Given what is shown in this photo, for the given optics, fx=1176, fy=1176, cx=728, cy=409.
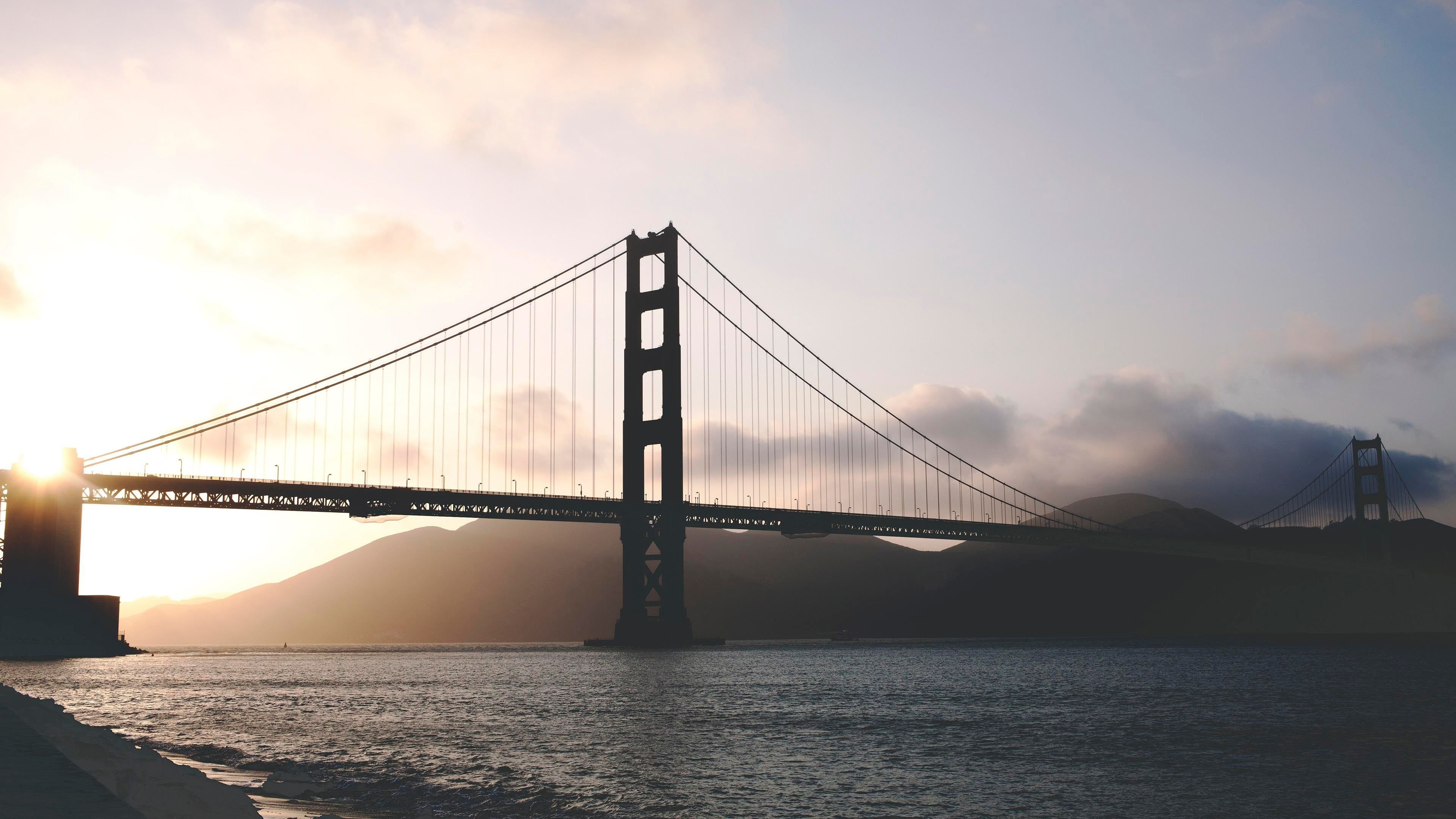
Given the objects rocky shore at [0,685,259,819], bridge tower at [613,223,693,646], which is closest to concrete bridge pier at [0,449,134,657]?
bridge tower at [613,223,693,646]

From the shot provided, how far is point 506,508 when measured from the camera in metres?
88.6

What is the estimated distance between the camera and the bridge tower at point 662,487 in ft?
275

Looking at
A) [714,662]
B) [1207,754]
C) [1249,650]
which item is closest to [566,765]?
[1207,754]

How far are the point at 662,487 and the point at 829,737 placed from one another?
55.7m

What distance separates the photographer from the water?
19266 millimetres

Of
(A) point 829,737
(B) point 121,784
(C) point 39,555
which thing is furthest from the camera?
(C) point 39,555

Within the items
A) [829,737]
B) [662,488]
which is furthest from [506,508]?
[829,737]

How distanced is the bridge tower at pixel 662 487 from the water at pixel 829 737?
19.6 metres

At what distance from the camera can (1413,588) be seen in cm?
17888

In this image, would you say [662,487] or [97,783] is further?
[662,487]

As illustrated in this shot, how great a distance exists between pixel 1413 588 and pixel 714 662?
486ft

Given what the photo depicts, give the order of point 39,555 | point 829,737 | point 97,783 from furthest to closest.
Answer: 1. point 39,555
2. point 829,737
3. point 97,783

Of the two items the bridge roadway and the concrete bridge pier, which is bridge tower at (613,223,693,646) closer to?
the bridge roadway

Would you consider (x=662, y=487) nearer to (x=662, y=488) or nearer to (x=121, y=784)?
(x=662, y=488)
